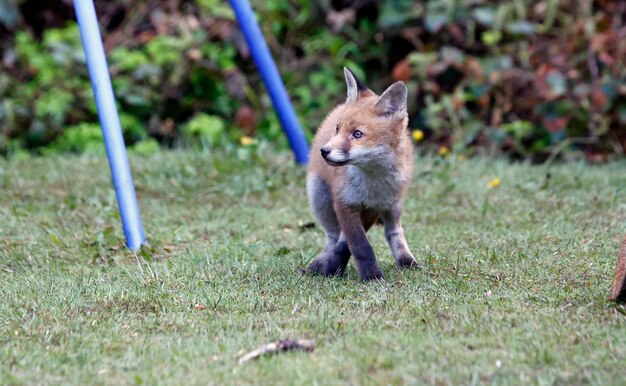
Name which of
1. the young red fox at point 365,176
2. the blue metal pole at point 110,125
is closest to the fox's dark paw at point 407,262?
the young red fox at point 365,176

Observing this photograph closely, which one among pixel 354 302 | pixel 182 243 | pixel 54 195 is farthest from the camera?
pixel 54 195

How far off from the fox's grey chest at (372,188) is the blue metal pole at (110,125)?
132cm

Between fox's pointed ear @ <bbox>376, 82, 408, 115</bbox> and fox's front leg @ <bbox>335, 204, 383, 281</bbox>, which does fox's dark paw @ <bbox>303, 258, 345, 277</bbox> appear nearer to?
fox's front leg @ <bbox>335, 204, 383, 281</bbox>

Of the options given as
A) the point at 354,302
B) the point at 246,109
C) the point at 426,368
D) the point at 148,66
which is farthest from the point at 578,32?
the point at 426,368

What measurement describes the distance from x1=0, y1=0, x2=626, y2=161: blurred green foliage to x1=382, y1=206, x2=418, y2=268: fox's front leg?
3957mm

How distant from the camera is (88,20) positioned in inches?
202

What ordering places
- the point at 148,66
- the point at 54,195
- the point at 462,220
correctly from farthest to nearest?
the point at 148,66
the point at 54,195
the point at 462,220

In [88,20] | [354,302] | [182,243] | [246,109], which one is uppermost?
[88,20]

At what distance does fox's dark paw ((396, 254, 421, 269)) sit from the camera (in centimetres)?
459

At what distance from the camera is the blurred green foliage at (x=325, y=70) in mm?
8609

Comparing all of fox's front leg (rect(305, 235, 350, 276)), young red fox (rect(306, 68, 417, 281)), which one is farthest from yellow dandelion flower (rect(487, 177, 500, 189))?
fox's front leg (rect(305, 235, 350, 276))

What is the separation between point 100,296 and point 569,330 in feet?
6.79

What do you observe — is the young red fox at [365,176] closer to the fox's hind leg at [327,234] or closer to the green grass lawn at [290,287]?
the fox's hind leg at [327,234]

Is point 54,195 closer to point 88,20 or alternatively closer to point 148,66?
point 88,20
